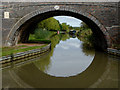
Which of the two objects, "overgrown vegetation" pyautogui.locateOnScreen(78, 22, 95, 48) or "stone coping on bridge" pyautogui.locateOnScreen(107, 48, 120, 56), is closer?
"stone coping on bridge" pyautogui.locateOnScreen(107, 48, 120, 56)

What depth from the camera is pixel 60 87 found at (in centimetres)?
573

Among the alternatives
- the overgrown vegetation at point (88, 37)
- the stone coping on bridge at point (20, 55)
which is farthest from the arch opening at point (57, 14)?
the overgrown vegetation at point (88, 37)

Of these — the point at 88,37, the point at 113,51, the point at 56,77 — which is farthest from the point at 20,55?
the point at 88,37

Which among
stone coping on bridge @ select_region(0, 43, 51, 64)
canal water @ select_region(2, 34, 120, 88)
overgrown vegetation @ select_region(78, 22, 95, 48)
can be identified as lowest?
canal water @ select_region(2, 34, 120, 88)

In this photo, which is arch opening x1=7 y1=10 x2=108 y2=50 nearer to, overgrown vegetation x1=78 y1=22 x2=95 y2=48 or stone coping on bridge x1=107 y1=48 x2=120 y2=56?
stone coping on bridge x1=107 y1=48 x2=120 y2=56

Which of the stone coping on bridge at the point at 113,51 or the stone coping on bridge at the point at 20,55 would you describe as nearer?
the stone coping on bridge at the point at 20,55

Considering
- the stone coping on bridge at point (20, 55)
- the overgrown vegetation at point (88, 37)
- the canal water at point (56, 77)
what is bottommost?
the canal water at point (56, 77)

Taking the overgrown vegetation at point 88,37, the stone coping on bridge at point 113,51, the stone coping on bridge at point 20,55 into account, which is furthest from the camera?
the overgrown vegetation at point 88,37

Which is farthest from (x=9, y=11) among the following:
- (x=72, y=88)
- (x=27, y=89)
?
(x=72, y=88)

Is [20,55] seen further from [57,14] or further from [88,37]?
[88,37]

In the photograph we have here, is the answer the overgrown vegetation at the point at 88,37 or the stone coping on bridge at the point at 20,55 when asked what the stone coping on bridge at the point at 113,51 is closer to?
the stone coping on bridge at the point at 20,55

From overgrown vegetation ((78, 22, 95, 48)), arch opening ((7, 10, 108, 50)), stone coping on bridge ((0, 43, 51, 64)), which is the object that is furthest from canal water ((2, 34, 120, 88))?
overgrown vegetation ((78, 22, 95, 48))

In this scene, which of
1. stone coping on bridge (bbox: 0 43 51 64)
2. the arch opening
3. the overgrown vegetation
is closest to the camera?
stone coping on bridge (bbox: 0 43 51 64)

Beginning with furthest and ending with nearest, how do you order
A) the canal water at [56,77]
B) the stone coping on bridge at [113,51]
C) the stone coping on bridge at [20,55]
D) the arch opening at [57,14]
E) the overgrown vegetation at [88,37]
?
the overgrown vegetation at [88,37] → the arch opening at [57,14] → the stone coping on bridge at [113,51] → the stone coping on bridge at [20,55] → the canal water at [56,77]
